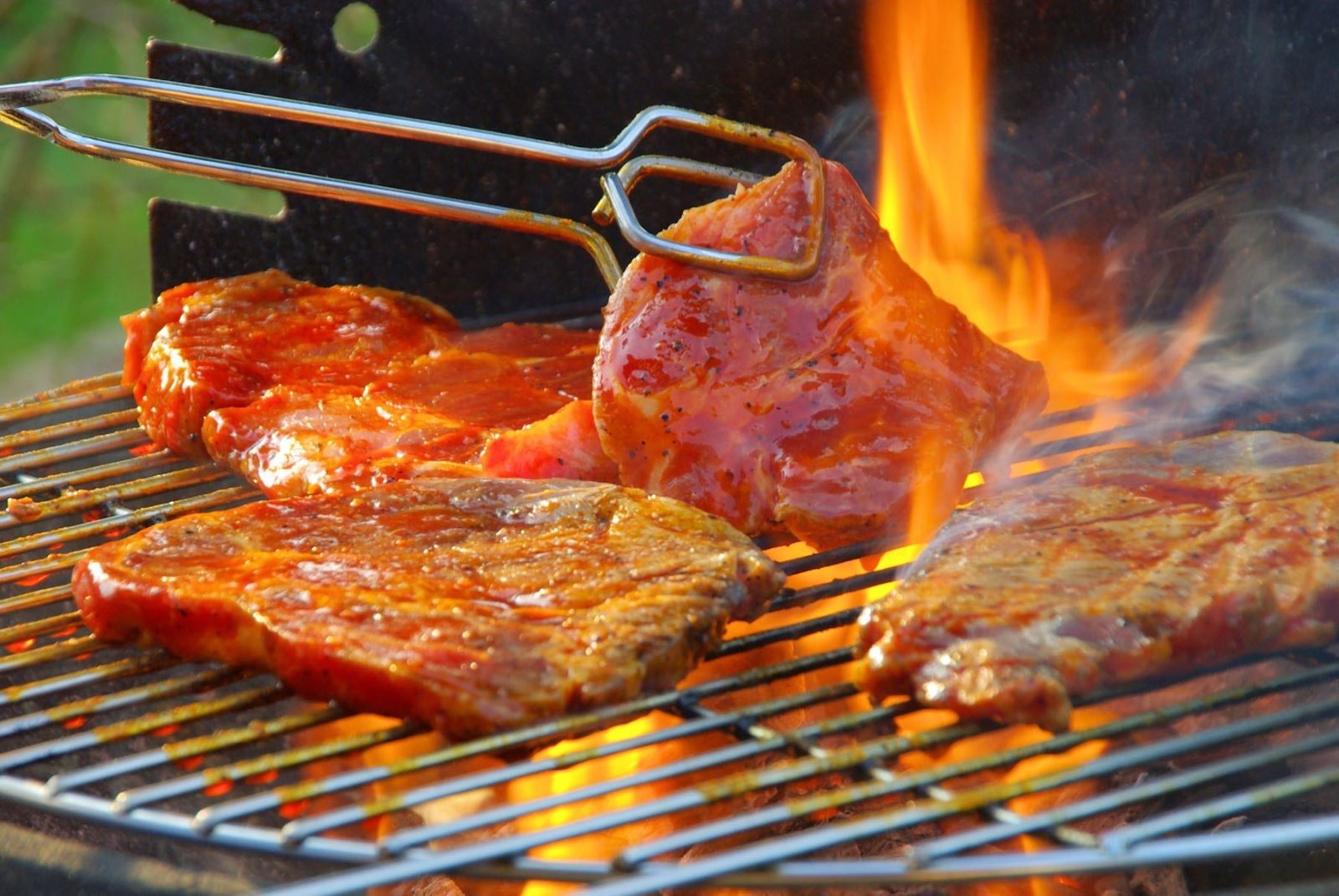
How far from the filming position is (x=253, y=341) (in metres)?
3.13

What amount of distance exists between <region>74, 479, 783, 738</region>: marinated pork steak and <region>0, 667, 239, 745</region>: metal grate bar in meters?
0.04

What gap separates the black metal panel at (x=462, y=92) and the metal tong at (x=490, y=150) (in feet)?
1.93

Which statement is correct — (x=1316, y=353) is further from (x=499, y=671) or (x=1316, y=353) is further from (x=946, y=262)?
(x=499, y=671)

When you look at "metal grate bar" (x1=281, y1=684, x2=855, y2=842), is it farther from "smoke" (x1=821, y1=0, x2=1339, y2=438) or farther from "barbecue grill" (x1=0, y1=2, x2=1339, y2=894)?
"smoke" (x1=821, y1=0, x2=1339, y2=438)

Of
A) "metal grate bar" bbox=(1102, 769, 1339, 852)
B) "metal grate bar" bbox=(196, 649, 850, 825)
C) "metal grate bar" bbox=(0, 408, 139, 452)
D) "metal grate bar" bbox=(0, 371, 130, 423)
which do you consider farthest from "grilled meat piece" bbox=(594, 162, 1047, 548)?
"metal grate bar" bbox=(0, 371, 130, 423)

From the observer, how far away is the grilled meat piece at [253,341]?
2957mm

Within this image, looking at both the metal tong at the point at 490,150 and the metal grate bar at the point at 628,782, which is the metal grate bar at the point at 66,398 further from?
the metal grate bar at the point at 628,782

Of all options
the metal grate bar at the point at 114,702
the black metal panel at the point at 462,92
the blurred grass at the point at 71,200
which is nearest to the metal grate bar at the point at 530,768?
the metal grate bar at the point at 114,702

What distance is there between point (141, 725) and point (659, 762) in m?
0.92

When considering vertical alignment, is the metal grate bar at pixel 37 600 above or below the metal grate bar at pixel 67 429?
below

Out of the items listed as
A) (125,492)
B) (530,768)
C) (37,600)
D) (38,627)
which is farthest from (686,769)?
(125,492)

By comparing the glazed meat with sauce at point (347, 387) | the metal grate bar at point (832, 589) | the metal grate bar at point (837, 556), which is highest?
the glazed meat with sauce at point (347, 387)

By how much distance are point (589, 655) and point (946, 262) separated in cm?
191

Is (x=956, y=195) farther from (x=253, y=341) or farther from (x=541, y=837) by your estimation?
(x=541, y=837)
